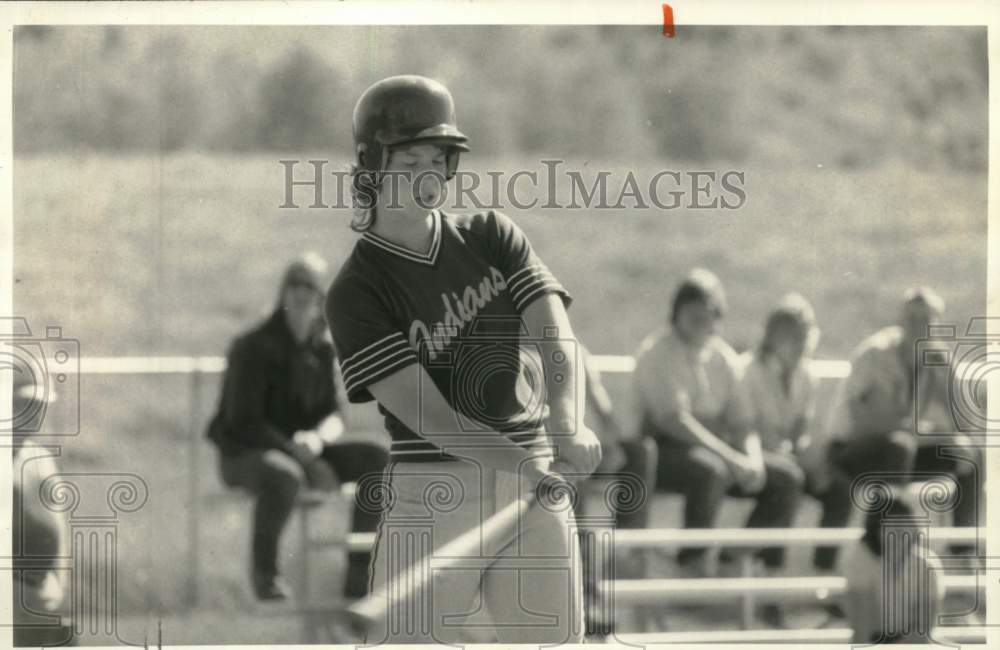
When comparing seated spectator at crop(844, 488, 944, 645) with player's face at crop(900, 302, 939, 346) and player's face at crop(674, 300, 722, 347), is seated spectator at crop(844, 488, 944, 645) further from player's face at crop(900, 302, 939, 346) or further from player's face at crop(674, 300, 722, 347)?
player's face at crop(674, 300, 722, 347)

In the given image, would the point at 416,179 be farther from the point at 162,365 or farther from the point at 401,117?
the point at 162,365

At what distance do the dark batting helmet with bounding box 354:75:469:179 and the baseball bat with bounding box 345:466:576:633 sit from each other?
30.3 inches

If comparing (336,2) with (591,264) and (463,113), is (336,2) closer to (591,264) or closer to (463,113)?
(463,113)

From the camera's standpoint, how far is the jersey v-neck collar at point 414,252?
305 cm

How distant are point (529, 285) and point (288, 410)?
1.87 ft

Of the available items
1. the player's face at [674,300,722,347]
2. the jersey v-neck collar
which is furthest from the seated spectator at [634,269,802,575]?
the jersey v-neck collar

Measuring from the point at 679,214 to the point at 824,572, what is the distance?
84 cm

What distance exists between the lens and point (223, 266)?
3043 mm

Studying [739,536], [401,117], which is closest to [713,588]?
[739,536]

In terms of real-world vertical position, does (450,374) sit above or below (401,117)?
below

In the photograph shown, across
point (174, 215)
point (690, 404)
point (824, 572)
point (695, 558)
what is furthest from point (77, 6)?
point (824, 572)

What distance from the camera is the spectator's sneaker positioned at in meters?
3.09

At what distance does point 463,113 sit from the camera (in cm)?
304

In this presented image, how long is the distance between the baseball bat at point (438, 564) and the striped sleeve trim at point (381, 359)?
14.9 inches
